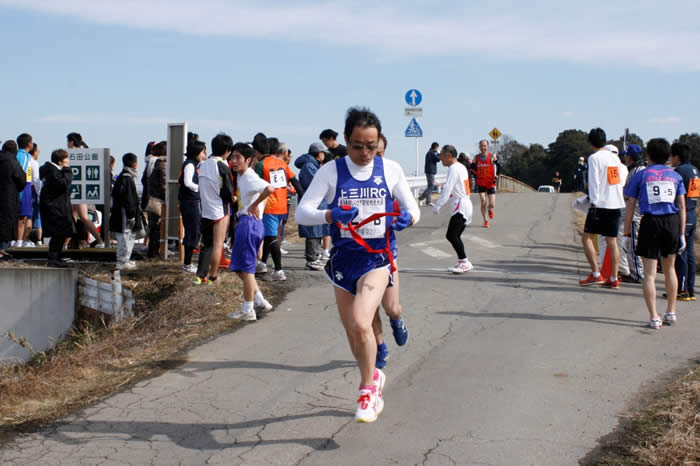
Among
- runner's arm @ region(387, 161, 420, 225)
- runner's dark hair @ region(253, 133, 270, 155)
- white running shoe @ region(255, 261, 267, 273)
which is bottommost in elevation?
white running shoe @ region(255, 261, 267, 273)

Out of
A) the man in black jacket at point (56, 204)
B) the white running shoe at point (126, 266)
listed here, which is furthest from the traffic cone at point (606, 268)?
the man in black jacket at point (56, 204)

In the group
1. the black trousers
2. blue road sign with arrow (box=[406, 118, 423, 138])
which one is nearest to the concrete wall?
the black trousers

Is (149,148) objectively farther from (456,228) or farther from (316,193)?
(316,193)

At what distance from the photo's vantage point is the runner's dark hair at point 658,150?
7.69m

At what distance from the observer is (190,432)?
4.72 m

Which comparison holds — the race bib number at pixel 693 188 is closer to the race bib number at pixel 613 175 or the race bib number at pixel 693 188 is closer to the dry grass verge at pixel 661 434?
the race bib number at pixel 613 175

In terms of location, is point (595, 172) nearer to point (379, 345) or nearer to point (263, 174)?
point (263, 174)

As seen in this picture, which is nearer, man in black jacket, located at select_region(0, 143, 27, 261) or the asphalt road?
the asphalt road

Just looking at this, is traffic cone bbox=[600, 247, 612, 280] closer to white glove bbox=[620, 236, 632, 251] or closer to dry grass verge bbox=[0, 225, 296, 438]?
white glove bbox=[620, 236, 632, 251]

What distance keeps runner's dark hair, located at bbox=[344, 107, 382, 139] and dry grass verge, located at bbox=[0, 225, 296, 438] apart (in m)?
2.72

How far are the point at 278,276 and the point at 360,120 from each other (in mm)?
5630

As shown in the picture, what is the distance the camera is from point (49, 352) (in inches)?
399

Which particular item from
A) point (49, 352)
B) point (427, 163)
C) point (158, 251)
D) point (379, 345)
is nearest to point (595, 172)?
point (379, 345)

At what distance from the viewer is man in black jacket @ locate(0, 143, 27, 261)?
11.3 metres
